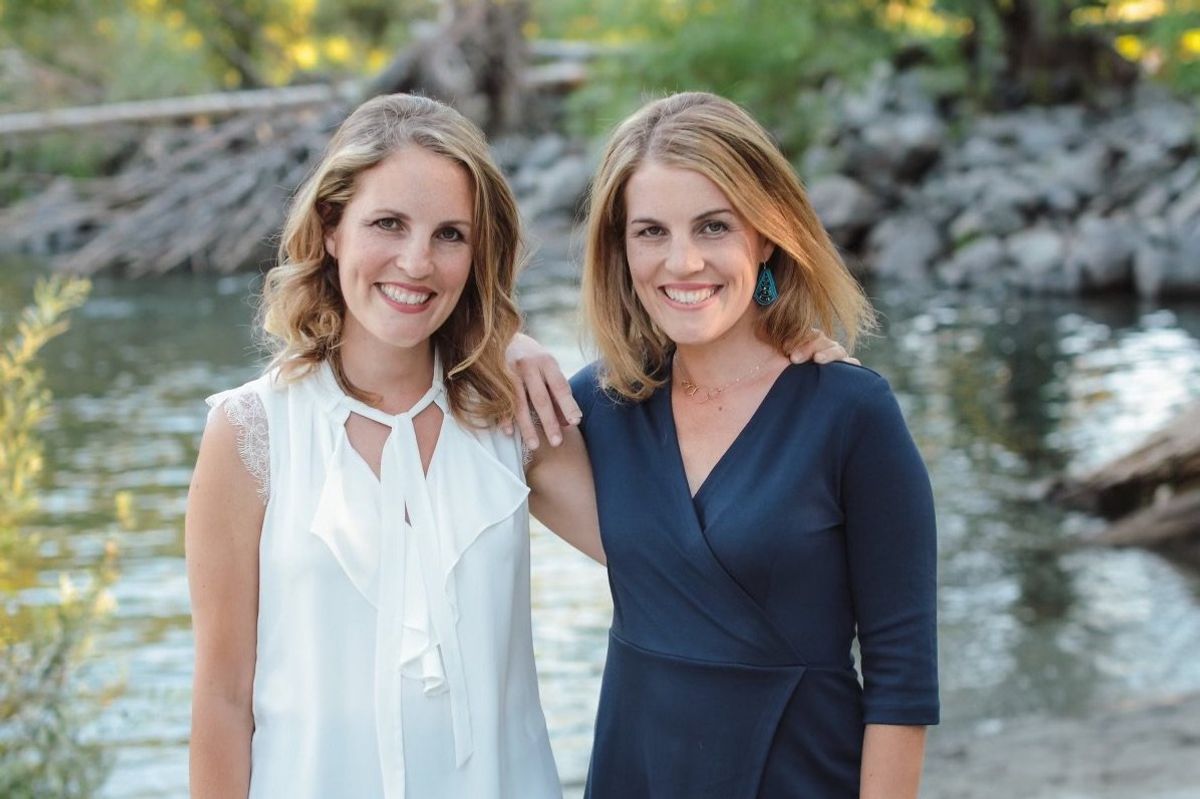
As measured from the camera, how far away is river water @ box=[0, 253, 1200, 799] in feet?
21.9

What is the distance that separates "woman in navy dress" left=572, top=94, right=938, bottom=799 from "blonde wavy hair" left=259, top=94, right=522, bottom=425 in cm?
22

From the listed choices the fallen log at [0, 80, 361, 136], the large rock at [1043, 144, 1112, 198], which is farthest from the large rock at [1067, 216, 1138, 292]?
the fallen log at [0, 80, 361, 136]

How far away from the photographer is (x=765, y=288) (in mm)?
2783

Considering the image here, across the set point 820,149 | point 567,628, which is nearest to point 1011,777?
point 567,628

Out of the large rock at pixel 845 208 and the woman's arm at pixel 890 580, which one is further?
the large rock at pixel 845 208

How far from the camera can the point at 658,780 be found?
2.63 metres

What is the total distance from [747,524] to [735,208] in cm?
55

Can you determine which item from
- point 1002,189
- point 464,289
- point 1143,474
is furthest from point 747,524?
point 1002,189

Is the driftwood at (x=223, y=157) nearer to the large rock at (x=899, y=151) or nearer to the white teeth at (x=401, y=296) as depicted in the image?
the large rock at (x=899, y=151)

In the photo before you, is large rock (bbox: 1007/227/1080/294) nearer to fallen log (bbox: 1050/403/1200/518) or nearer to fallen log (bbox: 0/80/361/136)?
fallen log (bbox: 1050/403/1200/518)

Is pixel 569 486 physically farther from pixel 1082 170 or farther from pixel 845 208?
pixel 1082 170

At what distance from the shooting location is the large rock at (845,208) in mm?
20141

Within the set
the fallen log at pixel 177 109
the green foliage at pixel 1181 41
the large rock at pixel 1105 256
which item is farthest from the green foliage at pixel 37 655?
the fallen log at pixel 177 109

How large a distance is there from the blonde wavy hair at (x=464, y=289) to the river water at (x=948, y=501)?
73.4 inches
